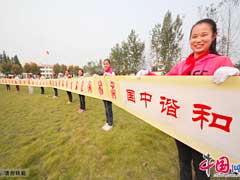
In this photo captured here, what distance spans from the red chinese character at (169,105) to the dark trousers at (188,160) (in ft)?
1.11

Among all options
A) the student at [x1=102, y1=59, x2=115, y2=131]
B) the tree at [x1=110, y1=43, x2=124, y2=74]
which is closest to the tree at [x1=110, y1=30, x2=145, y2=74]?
the tree at [x1=110, y1=43, x2=124, y2=74]

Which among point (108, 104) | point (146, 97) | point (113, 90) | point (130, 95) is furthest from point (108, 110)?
point (146, 97)

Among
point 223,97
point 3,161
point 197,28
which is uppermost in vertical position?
point 197,28

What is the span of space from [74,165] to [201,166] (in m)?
1.81

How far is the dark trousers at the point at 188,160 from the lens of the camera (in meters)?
1.16

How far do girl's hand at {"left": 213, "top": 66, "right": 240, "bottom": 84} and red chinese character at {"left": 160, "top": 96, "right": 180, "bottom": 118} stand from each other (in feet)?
1.40

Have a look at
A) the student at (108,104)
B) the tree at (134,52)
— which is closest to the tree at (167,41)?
the tree at (134,52)

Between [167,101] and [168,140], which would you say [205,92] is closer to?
[167,101]

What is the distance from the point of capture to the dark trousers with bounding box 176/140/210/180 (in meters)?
1.16

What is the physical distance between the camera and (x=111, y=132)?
2.98 metres

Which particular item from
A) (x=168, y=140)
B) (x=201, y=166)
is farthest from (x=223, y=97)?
(x=168, y=140)

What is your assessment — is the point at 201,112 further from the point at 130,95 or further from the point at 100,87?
the point at 100,87

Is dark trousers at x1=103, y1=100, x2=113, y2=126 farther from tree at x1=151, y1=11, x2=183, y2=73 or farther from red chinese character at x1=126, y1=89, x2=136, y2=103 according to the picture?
tree at x1=151, y1=11, x2=183, y2=73

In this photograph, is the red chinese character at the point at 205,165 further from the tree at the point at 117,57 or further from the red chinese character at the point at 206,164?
the tree at the point at 117,57
